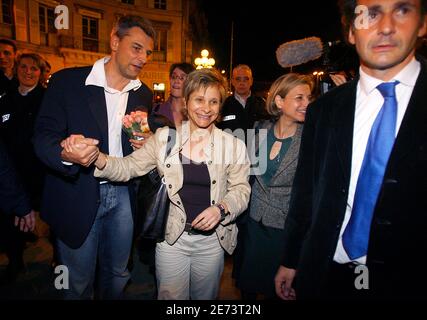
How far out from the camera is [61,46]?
18438 mm

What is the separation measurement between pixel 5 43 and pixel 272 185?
15.2 feet

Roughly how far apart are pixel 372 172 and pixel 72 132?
87.8 inches

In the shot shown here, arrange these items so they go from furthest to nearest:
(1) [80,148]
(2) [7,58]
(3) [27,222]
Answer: (2) [7,58], (3) [27,222], (1) [80,148]

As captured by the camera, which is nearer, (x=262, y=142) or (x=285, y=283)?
(x=285, y=283)

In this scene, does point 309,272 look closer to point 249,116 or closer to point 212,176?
point 212,176

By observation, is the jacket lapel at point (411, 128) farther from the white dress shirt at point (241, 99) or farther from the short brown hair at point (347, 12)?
the white dress shirt at point (241, 99)

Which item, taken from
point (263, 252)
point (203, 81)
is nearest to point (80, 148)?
point (203, 81)

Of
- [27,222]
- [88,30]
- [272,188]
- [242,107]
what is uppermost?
[88,30]

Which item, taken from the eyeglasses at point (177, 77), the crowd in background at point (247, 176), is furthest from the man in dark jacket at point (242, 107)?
the crowd in background at point (247, 176)

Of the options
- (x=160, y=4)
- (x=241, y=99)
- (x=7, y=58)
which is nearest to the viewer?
(x=7, y=58)

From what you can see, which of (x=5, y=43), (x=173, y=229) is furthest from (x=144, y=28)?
(x=5, y=43)

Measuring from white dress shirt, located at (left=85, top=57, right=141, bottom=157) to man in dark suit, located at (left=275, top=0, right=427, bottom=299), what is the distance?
1.70 meters

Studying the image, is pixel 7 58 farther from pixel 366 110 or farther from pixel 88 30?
pixel 88 30

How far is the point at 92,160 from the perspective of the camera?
2.01m
